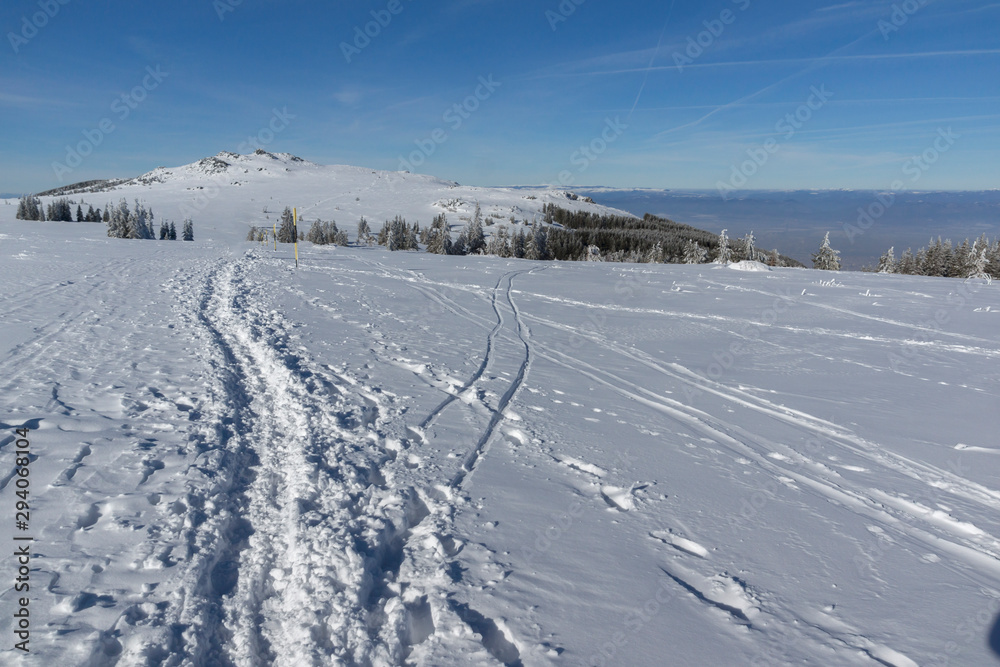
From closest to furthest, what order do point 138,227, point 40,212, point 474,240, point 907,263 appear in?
point 138,227, point 907,263, point 40,212, point 474,240

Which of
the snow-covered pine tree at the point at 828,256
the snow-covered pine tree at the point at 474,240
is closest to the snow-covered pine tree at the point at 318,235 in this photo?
the snow-covered pine tree at the point at 474,240

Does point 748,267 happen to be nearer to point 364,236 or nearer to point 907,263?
point 907,263

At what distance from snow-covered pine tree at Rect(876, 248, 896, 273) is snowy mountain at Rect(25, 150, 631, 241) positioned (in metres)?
69.7

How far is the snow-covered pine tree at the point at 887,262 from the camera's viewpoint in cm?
4884

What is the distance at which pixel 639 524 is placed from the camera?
462cm

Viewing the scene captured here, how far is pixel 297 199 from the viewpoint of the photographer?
131125 mm

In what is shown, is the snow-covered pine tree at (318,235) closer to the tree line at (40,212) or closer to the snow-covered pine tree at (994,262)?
the tree line at (40,212)

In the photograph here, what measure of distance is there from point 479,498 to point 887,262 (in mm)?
60079

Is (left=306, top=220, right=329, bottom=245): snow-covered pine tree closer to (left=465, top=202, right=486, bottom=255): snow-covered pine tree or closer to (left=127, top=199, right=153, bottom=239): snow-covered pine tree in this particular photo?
(left=127, top=199, right=153, bottom=239): snow-covered pine tree

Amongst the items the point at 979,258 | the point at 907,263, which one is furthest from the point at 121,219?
the point at 907,263

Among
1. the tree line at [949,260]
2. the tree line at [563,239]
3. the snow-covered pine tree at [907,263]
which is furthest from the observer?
the tree line at [563,239]

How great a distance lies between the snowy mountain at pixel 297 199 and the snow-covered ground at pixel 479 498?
225ft

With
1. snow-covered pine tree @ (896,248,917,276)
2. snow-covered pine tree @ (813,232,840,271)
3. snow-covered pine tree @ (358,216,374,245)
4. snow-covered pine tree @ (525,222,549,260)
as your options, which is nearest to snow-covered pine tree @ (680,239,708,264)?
snow-covered pine tree @ (813,232,840,271)

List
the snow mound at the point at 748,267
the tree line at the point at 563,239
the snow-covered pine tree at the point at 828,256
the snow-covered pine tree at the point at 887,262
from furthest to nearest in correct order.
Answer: the tree line at the point at 563,239 → the snow-covered pine tree at the point at 887,262 → the snow-covered pine tree at the point at 828,256 → the snow mound at the point at 748,267
